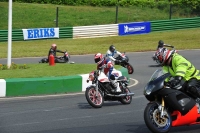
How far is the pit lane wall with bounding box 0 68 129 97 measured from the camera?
14688 millimetres

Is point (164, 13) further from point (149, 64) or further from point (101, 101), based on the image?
point (101, 101)

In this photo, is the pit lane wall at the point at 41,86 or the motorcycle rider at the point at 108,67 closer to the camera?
the motorcycle rider at the point at 108,67

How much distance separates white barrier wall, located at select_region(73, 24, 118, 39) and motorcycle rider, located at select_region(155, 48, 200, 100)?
26.5m

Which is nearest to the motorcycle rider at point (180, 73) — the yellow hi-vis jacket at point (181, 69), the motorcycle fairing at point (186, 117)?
the yellow hi-vis jacket at point (181, 69)

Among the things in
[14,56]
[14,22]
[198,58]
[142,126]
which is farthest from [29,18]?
[142,126]

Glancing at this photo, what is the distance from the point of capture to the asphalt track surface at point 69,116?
1007 cm

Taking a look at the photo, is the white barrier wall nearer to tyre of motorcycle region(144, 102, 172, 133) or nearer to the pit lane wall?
the pit lane wall

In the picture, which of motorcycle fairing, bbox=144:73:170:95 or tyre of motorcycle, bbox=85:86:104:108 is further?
tyre of motorcycle, bbox=85:86:104:108

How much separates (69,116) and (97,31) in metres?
25.2

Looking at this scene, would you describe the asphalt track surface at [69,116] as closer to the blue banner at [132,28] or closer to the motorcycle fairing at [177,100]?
the motorcycle fairing at [177,100]

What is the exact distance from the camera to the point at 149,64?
2428 cm

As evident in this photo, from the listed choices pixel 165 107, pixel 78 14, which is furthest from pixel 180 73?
pixel 78 14

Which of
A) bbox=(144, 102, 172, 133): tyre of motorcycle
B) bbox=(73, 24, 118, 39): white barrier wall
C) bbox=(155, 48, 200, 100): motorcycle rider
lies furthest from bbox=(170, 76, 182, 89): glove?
bbox=(73, 24, 118, 39): white barrier wall

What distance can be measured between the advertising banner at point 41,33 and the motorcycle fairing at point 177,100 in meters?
25.8
